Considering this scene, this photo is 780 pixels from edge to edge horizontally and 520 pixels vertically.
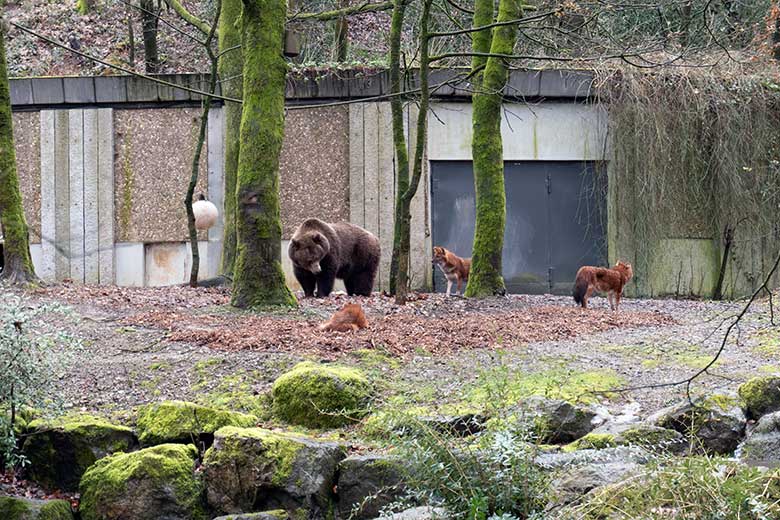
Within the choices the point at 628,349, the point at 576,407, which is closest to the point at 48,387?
the point at 576,407

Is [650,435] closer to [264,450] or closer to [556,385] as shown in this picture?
[556,385]

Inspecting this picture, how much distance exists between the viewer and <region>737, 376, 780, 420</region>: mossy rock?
625 centimetres

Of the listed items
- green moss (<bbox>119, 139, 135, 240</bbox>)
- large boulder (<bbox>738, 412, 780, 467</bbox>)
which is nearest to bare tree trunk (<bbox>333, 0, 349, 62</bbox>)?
green moss (<bbox>119, 139, 135, 240</bbox>)

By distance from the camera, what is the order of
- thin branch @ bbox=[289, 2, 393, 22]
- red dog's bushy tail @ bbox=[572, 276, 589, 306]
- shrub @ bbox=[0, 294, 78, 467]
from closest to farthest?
shrub @ bbox=[0, 294, 78, 467], red dog's bushy tail @ bbox=[572, 276, 589, 306], thin branch @ bbox=[289, 2, 393, 22]

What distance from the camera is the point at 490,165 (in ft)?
40.5

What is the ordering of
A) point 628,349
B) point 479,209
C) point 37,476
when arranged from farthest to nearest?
point 479,209, point 628,349, point 37,476

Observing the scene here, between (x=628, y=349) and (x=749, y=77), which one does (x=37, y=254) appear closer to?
(x=628, y=349)

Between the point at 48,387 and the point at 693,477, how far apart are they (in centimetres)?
355

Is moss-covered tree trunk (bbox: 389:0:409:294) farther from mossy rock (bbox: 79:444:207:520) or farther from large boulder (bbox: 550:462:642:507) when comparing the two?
large boulder (bbox: 550:462:642:507)

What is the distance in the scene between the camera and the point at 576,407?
6164mm

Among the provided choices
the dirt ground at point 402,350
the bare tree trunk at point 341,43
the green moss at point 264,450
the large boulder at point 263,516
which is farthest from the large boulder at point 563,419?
the bare tree trunk at point 341,43

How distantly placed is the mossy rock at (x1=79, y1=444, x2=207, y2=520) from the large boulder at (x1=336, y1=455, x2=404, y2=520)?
81cm

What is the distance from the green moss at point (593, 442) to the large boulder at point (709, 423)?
54 cm

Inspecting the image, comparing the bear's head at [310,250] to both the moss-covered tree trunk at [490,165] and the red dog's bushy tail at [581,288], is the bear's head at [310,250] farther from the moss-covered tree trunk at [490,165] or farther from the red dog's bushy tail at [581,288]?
the red dog's bushy tail at [581,288]
